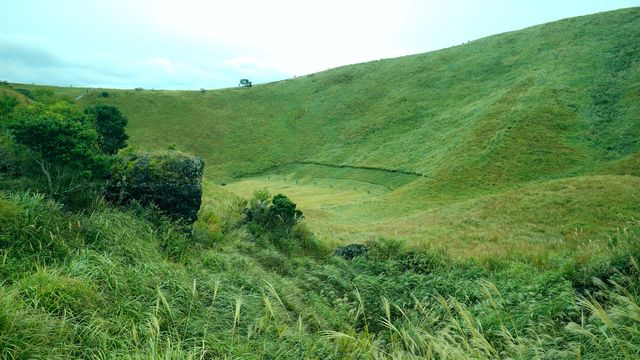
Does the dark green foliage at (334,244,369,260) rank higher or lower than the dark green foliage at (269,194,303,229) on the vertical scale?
lower

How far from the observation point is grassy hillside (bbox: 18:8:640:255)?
2767cm

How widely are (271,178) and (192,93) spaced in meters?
44.0

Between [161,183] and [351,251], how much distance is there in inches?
277

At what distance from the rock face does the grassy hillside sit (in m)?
8.31

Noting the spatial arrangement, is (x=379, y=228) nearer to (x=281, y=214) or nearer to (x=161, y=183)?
(x=281, y=214)

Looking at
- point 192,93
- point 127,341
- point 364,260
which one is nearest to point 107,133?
point 364,260

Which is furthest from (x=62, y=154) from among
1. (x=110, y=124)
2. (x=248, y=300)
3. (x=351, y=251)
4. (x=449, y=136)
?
(x=449, y=136)

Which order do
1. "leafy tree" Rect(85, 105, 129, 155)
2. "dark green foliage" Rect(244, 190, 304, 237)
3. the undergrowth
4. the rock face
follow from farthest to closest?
"leafy tree" Rect(85, 105, 129, 155)
"dark green foliage" Rect(244, 190, 304, 237)
the rock face
the undergrowth

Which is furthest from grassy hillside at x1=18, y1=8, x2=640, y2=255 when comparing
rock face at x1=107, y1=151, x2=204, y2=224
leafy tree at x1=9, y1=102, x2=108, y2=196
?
leafy tree at x1=9, y1=102, x2=108, y2=196

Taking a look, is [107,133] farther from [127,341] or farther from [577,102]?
[577,102]

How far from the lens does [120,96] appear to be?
8981cm

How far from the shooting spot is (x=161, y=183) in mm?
13094

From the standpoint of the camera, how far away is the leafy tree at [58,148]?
10.8 m

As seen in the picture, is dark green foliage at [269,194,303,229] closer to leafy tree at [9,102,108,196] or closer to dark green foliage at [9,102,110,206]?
dark green foliage at [9,102,110,206]
